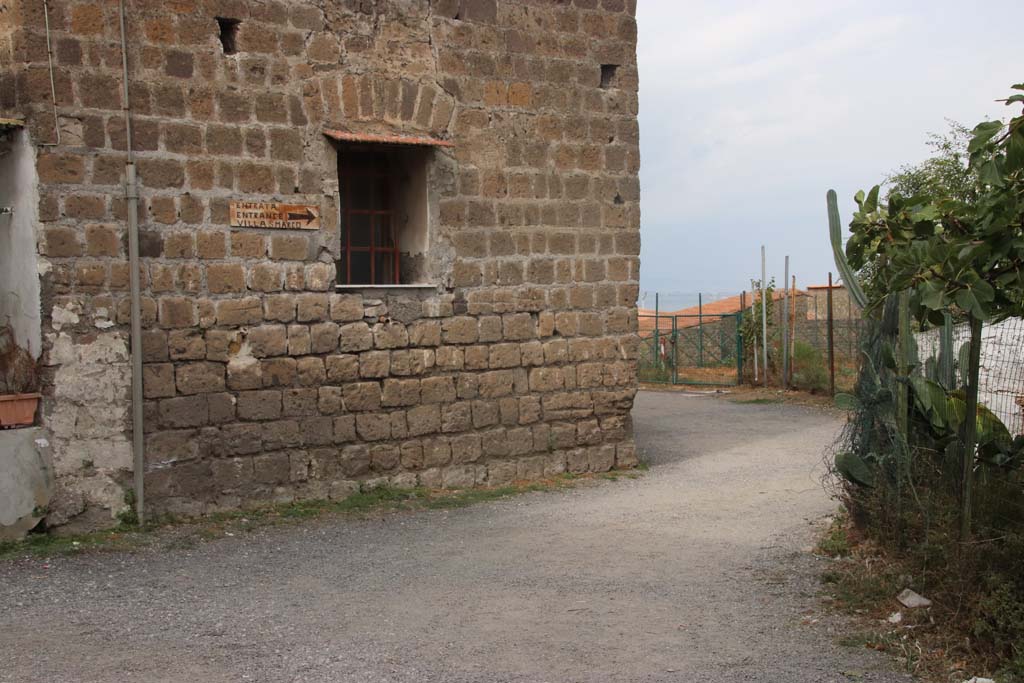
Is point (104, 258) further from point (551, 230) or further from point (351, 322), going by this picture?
point (551, 230)

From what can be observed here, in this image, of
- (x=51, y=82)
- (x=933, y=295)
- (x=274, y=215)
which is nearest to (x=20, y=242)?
(x=51, y=82)

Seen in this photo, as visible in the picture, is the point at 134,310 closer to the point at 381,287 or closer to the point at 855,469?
the point at 381,287

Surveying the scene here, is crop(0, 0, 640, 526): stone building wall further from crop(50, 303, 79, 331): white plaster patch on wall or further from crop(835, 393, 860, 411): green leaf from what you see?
crop(835, 393, 860, 411): green leaf

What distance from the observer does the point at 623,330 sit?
33.5 ft

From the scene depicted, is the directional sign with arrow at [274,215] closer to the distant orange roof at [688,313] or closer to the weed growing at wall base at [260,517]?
the weed growing at wall base at [260,517]

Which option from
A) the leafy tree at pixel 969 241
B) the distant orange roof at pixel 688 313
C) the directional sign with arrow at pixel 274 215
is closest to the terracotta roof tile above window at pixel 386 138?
the directional sign with arrow at pixel 274 215

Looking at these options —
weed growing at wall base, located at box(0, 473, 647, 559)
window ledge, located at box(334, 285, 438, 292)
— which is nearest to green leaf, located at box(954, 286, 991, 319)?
weed growing at wall base, located at box(0, 473, 647, 559)

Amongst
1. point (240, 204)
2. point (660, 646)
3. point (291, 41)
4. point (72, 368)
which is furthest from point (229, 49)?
point (660, 646)

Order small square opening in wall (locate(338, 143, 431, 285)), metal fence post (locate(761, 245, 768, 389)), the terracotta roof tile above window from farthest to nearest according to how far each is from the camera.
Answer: metal fence post (locate(761, 245, 768, 389))
small square opening in wall (locate(338, 143, 431, 285))
the terracotta roof tile above window

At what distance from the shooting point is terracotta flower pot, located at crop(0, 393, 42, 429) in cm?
719

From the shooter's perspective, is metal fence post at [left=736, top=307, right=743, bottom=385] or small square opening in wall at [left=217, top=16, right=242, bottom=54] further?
metal fence post at [left=736, top=307, right=743, bottom=385]

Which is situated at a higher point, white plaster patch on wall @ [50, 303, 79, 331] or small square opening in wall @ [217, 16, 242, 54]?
small square opening in wall @ [217, 16, 242, 54]

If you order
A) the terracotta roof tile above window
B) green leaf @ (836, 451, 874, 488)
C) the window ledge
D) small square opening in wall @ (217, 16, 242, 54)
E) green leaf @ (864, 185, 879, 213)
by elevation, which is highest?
small square opening in wall @ (217, 16, 242, 54)

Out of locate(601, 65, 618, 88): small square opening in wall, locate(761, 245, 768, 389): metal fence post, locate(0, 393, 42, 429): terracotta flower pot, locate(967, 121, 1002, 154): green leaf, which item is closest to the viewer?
locate(967, 121, 1002, 154): green leaf
